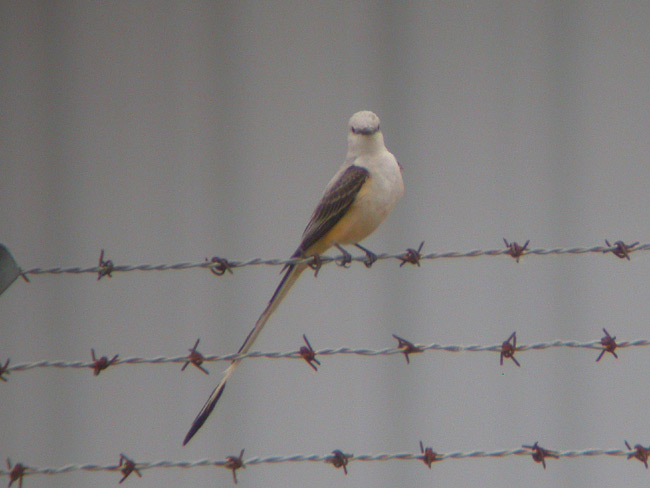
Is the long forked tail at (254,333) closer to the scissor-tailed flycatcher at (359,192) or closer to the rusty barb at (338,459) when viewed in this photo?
the scissor-tailed flycatcher at (359,192)

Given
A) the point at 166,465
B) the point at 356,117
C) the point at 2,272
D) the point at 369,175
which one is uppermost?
the point at 356,117

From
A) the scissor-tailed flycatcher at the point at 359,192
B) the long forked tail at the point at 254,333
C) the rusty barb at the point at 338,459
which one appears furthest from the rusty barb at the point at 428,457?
the scissor-tailed flycatcher at the point at 359,192

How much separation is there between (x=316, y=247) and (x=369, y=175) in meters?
0.42

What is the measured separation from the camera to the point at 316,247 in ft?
11.4

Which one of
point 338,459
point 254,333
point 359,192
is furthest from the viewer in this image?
point 359,192

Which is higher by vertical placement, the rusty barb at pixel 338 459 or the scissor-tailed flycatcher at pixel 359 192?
the scissor-tailed flycatcher at pixel 359 192

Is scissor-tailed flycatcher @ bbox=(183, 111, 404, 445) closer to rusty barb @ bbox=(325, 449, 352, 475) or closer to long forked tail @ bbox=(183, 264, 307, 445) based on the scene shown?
long forked tail @ bbox=(183, 264, 307, 445)

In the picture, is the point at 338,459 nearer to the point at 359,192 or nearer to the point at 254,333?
the point at 254,333

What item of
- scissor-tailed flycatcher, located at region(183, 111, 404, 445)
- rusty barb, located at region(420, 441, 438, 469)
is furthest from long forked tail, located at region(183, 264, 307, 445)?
rusty barb, located at region(420, 441, 438, 469)

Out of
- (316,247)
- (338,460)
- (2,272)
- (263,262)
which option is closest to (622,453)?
(338,460)

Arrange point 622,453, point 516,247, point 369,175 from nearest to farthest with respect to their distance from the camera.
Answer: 1. point 622,453
2. point 516,247
3. point 369,175

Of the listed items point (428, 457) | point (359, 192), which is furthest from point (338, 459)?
point (359, 192)

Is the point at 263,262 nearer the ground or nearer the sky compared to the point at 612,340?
nearer the sky

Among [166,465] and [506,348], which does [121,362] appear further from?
[506,348]
